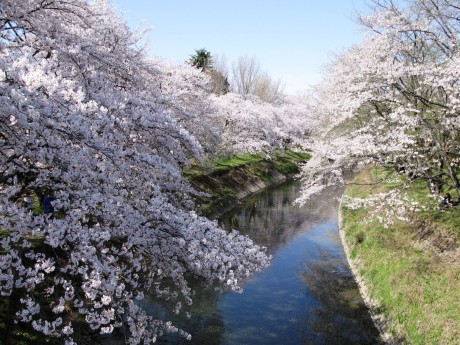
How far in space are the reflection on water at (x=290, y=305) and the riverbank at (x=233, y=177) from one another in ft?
14.7

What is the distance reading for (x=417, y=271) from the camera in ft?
49.3

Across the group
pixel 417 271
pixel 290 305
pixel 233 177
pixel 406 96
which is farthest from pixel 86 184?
pixel 233 177

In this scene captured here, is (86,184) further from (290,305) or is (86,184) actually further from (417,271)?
(417,271)

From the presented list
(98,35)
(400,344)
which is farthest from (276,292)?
(98,35)

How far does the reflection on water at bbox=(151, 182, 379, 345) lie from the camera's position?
46.3ft

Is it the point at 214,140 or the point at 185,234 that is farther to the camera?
the point at 214,140

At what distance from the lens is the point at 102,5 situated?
55.7 feet

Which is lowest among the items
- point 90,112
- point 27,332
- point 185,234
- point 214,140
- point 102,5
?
point 27,332

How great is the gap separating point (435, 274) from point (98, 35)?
14.7 metres

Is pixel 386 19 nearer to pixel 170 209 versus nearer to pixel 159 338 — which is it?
pixel 170 209

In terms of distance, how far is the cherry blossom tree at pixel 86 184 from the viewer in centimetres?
667

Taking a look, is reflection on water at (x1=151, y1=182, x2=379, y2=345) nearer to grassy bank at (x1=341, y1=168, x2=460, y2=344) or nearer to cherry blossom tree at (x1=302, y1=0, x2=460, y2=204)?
grassy bank at (x1=341, y1=168, x2=460, y2=344)

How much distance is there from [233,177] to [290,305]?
24.2 m

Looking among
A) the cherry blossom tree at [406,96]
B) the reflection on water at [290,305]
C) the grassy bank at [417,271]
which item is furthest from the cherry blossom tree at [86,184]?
the cherry blossom tree at [406,96]
